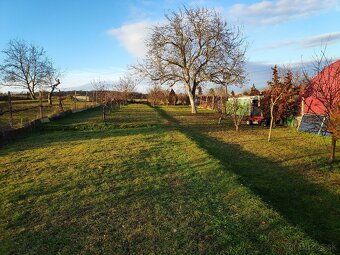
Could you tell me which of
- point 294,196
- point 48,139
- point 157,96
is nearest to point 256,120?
point 48,139

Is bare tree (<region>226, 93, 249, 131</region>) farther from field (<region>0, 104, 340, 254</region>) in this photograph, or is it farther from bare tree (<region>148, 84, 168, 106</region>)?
bare tree (<region>148, 84, 168, 106</region>)

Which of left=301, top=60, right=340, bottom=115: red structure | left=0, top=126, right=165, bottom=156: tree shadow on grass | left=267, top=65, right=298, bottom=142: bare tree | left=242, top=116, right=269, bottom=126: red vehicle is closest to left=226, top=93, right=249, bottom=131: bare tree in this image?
left=242, top=116, right=269, bottom=126: red vehicle

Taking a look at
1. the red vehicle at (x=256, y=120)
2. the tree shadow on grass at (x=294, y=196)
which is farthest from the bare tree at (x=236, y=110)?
the tree shadow on grass at (x=294, y=196)

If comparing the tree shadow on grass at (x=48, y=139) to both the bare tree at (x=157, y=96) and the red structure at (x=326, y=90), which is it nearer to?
the red structure at (x=326, y=90)

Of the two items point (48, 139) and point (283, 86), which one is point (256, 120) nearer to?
point (283, 86)

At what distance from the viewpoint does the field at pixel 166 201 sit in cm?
391

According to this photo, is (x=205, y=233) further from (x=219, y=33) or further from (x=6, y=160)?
(x=219, y=33)

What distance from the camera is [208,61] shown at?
28.3 metres

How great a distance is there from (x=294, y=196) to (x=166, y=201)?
269cm

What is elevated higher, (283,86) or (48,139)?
(283,86)

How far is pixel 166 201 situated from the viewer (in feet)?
17.5

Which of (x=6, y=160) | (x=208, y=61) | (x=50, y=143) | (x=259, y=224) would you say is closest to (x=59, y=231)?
(x=259, y=224)

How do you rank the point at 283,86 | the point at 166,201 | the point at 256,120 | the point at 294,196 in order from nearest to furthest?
the point at 166,201, the point at 294,196, the point at 283,86, the point at 256,120

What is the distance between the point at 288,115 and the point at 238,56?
1159 cm
